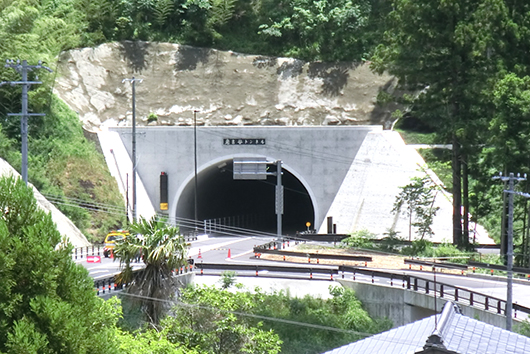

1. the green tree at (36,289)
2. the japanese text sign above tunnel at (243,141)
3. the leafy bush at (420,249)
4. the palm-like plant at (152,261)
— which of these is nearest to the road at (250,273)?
the palm-like plant at (152,261)

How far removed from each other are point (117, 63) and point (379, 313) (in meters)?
33.6

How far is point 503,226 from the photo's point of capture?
38062mm

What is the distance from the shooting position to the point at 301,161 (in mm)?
51562

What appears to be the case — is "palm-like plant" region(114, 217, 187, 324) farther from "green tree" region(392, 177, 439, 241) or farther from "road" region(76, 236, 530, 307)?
"green tree" region(392, 177, 439, 241)

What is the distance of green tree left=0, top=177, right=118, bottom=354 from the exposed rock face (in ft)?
139

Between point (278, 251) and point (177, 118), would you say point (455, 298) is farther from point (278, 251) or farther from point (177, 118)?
point (177, 118)

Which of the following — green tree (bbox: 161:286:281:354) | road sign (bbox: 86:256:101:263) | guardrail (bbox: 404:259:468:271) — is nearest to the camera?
green tree (bbox: 161:286:281:354)

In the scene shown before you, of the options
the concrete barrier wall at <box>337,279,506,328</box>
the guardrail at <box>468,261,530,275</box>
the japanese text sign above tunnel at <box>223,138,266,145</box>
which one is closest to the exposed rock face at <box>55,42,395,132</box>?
the japanese text sign above tunnel at <box>223,138,266,145</box>

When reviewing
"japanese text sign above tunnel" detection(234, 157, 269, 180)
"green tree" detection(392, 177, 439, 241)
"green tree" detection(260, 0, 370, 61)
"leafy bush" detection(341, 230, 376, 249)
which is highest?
"green tree" detection(260, 0, 370, 61)

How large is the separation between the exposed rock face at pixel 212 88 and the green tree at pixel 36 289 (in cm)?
4237

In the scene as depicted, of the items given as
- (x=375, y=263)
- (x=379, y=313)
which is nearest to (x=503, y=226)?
(x=375, y=263)

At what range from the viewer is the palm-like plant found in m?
27.1

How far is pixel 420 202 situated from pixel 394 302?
1452 cm

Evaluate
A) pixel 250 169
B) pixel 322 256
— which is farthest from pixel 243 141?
pixel 322 256
